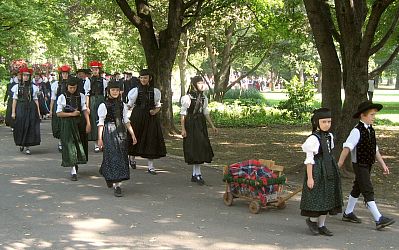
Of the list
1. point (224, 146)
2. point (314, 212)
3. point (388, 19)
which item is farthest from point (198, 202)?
point (388, 19)

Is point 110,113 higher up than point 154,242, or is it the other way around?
point 110,113

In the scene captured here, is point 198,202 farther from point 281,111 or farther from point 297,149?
point 281,111

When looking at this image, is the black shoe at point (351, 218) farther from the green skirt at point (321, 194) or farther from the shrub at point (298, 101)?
the shrub at point (298, 101)

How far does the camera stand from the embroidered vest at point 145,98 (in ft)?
35.9

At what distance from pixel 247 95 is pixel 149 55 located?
62.6ft

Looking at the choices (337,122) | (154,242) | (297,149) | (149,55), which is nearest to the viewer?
(154,242)

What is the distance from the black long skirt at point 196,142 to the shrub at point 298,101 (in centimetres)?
1446

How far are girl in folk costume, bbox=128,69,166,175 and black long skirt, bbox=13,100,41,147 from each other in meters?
3.79

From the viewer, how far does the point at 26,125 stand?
13789mm

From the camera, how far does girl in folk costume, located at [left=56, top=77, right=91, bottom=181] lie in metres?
10.3

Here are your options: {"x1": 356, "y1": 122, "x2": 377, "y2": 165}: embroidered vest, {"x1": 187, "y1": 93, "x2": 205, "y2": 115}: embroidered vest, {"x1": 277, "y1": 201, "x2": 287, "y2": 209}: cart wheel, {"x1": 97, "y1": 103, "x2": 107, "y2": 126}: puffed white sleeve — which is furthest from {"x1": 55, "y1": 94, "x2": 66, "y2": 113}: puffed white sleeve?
{"x1": 356, "y1": 122, "x2": 377, "y2": 165}: embroidered vest

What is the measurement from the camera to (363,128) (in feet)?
23.7

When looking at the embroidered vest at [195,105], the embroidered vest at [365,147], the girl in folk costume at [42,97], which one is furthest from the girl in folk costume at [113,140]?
the girl in folk costume at [42,97]

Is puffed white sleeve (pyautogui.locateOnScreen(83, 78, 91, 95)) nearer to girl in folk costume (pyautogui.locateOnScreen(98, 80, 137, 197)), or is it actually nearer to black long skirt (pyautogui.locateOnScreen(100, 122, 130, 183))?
girl in folk costume (pyautogui.locateOnScreen(98, 80, 137, 197))
